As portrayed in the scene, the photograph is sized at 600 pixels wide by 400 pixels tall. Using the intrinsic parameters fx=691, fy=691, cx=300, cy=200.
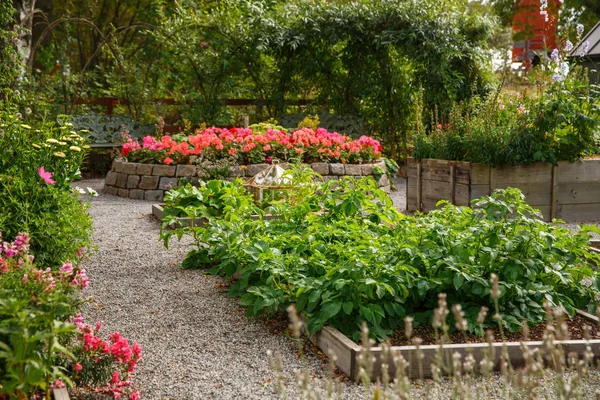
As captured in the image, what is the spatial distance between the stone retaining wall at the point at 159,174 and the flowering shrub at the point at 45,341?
5.77 metres

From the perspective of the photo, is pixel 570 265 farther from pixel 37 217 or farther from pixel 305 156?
pixel 305 156

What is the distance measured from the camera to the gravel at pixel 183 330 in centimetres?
303

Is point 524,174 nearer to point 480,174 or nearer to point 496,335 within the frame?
point 480,174

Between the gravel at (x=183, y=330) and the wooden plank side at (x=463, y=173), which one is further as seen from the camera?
the wooden plank side at (x=463, y=173)

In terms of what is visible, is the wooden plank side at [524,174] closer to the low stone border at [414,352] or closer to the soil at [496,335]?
the soil at [496,335]

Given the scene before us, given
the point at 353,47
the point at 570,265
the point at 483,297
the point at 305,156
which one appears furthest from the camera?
the point at 353,47

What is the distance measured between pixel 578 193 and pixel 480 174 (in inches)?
44.1

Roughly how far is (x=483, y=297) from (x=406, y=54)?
8.56m

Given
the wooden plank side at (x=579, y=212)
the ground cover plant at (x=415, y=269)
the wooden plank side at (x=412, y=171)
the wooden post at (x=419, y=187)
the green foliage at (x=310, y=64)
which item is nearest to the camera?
the ground cover plant at (x=415, y=269)

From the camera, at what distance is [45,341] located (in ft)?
7.63

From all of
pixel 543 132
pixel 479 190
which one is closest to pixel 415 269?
pixel 479 190

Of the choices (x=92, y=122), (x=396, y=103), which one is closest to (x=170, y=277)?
(x=92, y=122)

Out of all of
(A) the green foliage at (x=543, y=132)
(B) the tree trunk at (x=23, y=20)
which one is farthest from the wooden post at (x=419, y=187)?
(B) the tree trunk at (x=23, y=20)

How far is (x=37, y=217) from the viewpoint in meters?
4.05
